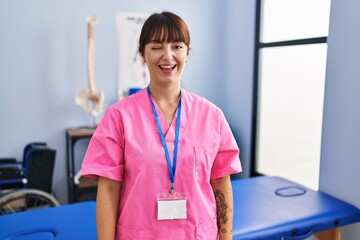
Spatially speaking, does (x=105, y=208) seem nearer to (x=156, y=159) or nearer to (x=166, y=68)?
(x=156, y=159)

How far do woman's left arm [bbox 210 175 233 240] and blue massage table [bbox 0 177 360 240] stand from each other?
0.31 meters

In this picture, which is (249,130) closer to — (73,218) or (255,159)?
(255,159)

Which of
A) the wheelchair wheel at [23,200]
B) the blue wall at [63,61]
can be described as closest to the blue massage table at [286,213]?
the blue wall at [63,61]

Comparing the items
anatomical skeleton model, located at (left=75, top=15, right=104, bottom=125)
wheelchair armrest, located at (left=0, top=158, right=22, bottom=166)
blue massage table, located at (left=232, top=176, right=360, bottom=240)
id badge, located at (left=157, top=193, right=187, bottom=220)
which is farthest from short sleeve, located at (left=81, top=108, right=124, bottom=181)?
wheelchair armrest, located at (left=0, top=158, right=22, bottom=166)

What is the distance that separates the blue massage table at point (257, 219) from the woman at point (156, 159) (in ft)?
1.51

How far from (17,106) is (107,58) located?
32.2 inches

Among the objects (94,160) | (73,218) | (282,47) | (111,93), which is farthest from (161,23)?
(111,93)

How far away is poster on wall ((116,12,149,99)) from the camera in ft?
8.99

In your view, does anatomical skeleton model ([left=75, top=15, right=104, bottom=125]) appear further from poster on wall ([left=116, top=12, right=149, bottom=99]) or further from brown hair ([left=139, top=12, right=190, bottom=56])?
brown hair ([left=139, top=12, right=190, bottom=56])

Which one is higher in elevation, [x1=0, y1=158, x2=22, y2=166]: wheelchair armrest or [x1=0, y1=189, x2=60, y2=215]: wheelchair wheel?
[x1=0, y1=158, x2=22, y2=166]: wheelchair armrest

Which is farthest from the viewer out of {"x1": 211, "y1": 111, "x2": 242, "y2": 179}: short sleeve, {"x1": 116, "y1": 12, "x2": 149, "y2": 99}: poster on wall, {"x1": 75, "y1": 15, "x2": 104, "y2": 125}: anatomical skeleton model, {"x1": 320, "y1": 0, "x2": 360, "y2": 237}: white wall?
A: {"x1": 116, "y1": 12, "x2": 149, "y2": 99}: poster on wall

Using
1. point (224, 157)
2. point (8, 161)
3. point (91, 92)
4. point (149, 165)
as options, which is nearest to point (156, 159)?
point (149, 165)

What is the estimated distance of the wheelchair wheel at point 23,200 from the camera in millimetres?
1976

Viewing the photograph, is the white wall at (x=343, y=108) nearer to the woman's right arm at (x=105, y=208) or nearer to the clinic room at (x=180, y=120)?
the clinic room at (x=180, y=120)
